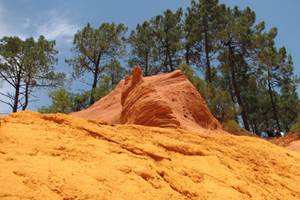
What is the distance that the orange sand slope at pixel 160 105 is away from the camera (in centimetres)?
1214

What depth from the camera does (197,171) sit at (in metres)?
7.53

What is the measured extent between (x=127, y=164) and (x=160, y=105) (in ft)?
18.4

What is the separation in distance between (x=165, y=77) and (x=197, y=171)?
8710 mm

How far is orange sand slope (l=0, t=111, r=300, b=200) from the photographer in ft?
18.1

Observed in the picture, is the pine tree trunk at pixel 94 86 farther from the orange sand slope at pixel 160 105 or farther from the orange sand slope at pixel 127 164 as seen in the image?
the orange sand slope at pixel 127 164

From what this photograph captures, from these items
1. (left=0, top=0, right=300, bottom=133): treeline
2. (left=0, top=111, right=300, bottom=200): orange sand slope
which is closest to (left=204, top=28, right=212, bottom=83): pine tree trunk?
(left=0, top=0, right=300, bottom=133): treeline

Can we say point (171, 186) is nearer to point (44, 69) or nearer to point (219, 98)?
point (219, 98)

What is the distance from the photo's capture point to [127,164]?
6695 mm

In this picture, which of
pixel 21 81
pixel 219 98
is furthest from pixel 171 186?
pixel 21 81

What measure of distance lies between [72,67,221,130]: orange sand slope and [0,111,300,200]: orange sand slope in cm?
233

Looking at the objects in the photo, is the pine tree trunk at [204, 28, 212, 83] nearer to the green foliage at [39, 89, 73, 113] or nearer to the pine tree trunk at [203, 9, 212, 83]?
the pine tree trunk at [203, 9, 212, 83]

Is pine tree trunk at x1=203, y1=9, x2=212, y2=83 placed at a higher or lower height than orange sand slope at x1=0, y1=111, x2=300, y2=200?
higher

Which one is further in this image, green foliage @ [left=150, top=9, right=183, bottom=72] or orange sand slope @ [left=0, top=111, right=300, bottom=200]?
green foliage @ [left=150, top=9, right=183, bottom=72]

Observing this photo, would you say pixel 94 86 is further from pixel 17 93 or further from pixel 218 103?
pixel 218 103
